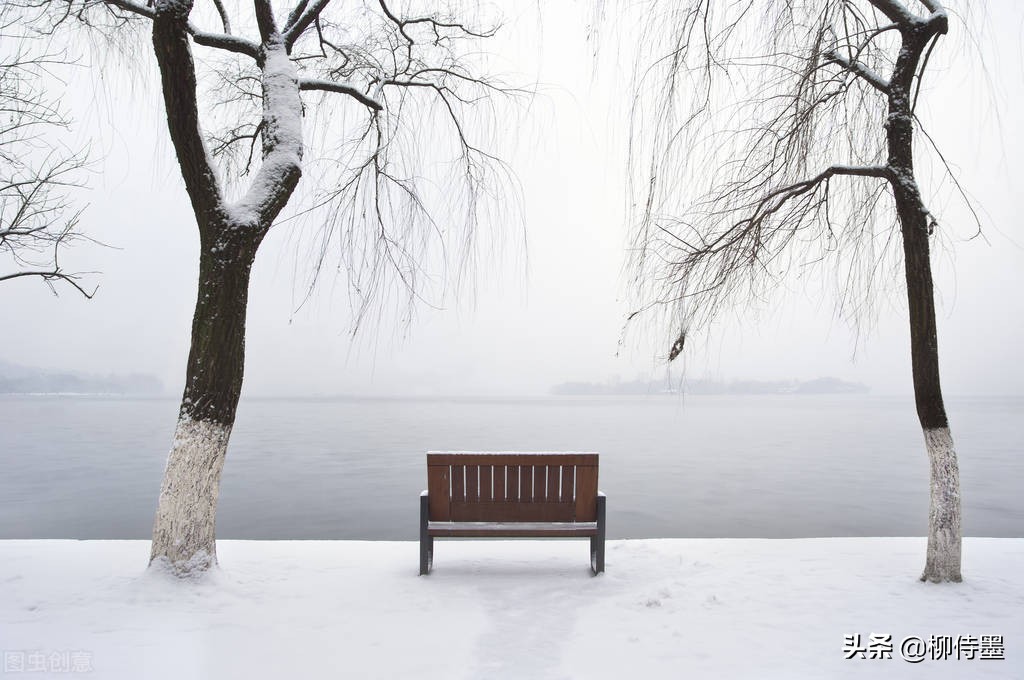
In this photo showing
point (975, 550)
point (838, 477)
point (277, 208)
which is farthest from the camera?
point (838, 477)

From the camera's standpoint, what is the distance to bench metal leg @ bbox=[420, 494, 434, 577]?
5.21 metres

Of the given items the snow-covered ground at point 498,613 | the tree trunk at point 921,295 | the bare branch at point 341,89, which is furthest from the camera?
the bare branch at point 341,89

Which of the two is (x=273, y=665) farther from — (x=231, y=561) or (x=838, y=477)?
Answer: (x=838, y=477)

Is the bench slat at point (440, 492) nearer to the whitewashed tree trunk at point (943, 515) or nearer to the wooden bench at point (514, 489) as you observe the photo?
the wooden bench at point (514, 489)

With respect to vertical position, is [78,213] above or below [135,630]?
above

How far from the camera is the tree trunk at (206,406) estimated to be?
490 centimetres

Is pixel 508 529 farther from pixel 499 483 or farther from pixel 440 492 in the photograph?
pixel 440 492

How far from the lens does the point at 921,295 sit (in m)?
5.36

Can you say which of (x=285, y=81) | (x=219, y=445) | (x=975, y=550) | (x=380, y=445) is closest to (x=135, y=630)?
(x=219, y=445)

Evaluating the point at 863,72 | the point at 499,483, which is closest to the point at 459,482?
the point at 499,483

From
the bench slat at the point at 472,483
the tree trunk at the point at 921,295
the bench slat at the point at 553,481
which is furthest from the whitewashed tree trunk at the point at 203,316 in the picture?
the tree trunk at the point at 921,295

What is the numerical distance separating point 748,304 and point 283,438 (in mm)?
44554

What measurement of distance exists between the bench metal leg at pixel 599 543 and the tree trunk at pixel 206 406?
298cm

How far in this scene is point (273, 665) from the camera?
3.50 metres
